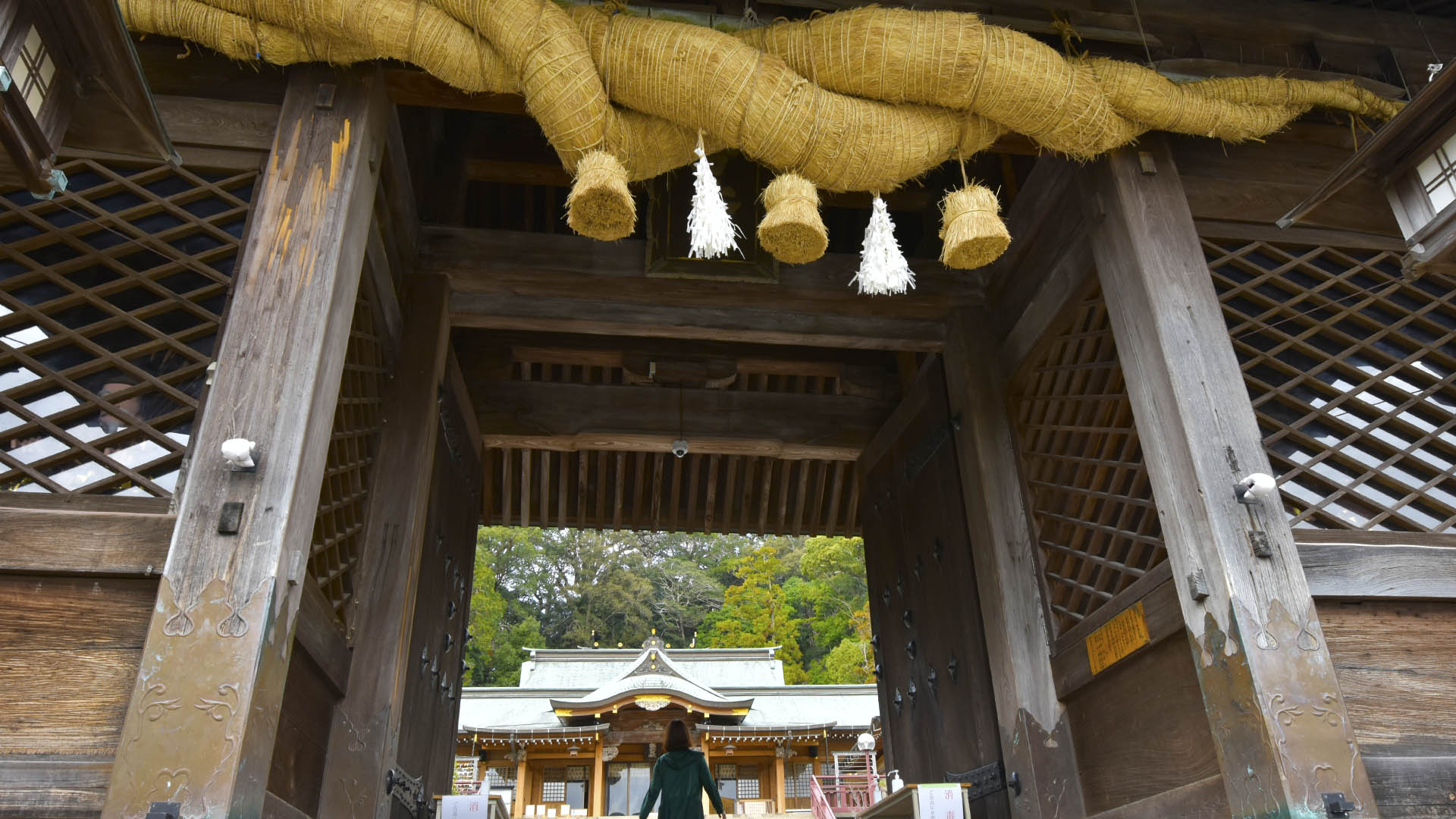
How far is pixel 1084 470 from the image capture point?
4.18m

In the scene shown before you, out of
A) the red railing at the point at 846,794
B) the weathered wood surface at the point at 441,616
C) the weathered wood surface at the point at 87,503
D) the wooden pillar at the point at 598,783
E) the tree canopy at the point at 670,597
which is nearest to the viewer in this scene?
the weathered wood surface at the point at 87,503

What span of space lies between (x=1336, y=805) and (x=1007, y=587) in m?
1.91

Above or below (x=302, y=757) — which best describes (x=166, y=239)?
above

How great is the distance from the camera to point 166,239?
3.19 m

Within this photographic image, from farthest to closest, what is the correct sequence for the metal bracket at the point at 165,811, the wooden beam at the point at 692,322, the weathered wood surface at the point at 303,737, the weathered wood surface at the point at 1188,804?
the wooden beam at the point at 692,322
the weathered wood surface at the point at 303,737
the weathered wood surface at the point at 1188,804
the metal bracket at the point at 165,811

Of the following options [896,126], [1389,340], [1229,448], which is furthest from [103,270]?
[1389,340]

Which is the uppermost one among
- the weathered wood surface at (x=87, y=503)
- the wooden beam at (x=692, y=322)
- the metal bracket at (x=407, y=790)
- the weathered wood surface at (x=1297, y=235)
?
the wooden beam at (x=692, y=322)

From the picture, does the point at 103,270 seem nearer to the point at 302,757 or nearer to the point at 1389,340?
the point at 302,757

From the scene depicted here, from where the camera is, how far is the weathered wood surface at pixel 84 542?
8.20 feet

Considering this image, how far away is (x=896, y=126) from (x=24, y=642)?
3075 millimetres

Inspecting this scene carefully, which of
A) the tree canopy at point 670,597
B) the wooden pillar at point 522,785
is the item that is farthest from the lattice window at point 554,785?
the tree canopy at point 670,597

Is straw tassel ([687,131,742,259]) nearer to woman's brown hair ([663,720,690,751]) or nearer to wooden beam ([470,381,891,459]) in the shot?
woman's brown hair ([663,720,690,751])

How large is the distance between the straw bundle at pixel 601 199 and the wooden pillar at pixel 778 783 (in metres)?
17.0

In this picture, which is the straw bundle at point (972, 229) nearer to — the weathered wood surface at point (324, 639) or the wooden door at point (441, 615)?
the weathered wood surface at point (324, 639)
